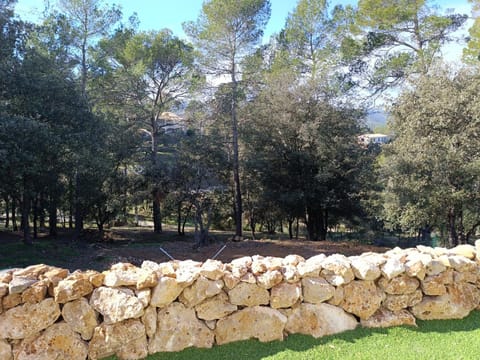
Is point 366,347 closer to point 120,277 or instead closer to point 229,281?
point 229,281

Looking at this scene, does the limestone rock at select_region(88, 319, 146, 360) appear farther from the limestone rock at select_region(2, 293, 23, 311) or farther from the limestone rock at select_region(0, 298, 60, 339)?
the limestone rock at select_region(2, 293, 23, 311)

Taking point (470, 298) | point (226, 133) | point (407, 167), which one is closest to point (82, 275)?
point (470, 298)

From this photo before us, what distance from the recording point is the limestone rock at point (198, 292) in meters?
3.27

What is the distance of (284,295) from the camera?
3.48 m

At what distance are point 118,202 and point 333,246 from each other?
752cm

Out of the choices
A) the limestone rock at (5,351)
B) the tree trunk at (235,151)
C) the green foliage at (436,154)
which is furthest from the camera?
the tree trunk at (235,151)

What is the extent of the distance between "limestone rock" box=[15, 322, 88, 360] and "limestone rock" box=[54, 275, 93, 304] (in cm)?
22

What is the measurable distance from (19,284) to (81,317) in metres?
0.53

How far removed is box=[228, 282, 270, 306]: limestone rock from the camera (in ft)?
11.1

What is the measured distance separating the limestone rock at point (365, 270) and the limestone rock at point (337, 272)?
5 centimetres

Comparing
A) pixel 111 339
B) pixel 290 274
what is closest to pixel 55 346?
pixel 111 339

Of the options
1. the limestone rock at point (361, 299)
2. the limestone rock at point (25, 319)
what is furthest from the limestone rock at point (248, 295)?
the limestone rock at point (25, 319)

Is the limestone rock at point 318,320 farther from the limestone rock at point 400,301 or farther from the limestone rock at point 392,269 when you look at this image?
the limestone rock at point 392,269

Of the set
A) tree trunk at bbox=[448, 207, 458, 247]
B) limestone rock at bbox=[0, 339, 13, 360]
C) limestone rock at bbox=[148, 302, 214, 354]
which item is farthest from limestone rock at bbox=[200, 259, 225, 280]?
tree trunk at bbox=[448, 207, 458, 247]
